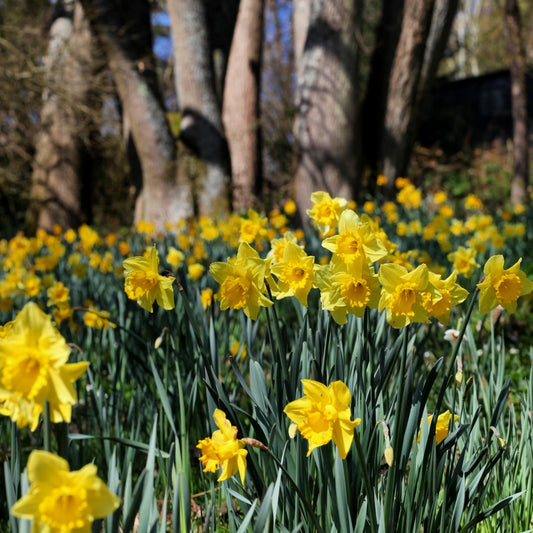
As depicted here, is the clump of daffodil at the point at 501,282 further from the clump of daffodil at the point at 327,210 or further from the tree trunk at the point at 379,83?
the tree trunk at the point at 379,83

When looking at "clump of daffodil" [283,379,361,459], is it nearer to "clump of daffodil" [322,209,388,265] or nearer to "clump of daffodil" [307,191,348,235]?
"clump of daffodil" [322,209,388,265]

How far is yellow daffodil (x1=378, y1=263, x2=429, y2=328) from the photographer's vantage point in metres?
1.09

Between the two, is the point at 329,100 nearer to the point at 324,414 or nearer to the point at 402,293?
the point at 402,293

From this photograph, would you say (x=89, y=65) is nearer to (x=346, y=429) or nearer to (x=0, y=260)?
(x=0, y=260)

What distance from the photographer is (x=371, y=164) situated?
7160 millimetres

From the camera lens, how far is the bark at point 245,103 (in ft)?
24.7

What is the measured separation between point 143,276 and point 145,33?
7.21 metres

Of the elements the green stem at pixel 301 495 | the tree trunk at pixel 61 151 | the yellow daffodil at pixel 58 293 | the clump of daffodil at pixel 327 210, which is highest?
the tree trunk at pixel 61 151

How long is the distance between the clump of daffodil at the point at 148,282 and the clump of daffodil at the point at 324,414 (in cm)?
46

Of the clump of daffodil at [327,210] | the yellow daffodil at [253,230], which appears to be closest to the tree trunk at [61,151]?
the yellow daffodil at [253,230]

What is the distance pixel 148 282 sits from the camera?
134cm

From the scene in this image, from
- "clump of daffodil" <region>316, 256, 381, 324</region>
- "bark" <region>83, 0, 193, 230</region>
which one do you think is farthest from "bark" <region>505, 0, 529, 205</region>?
"clump of daffodil" <region>316, 256, 381, 324</region>

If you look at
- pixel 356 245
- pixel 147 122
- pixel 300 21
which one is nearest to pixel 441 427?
pixel 356 245

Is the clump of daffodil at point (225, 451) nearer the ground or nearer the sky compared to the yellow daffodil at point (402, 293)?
nearer the ground
